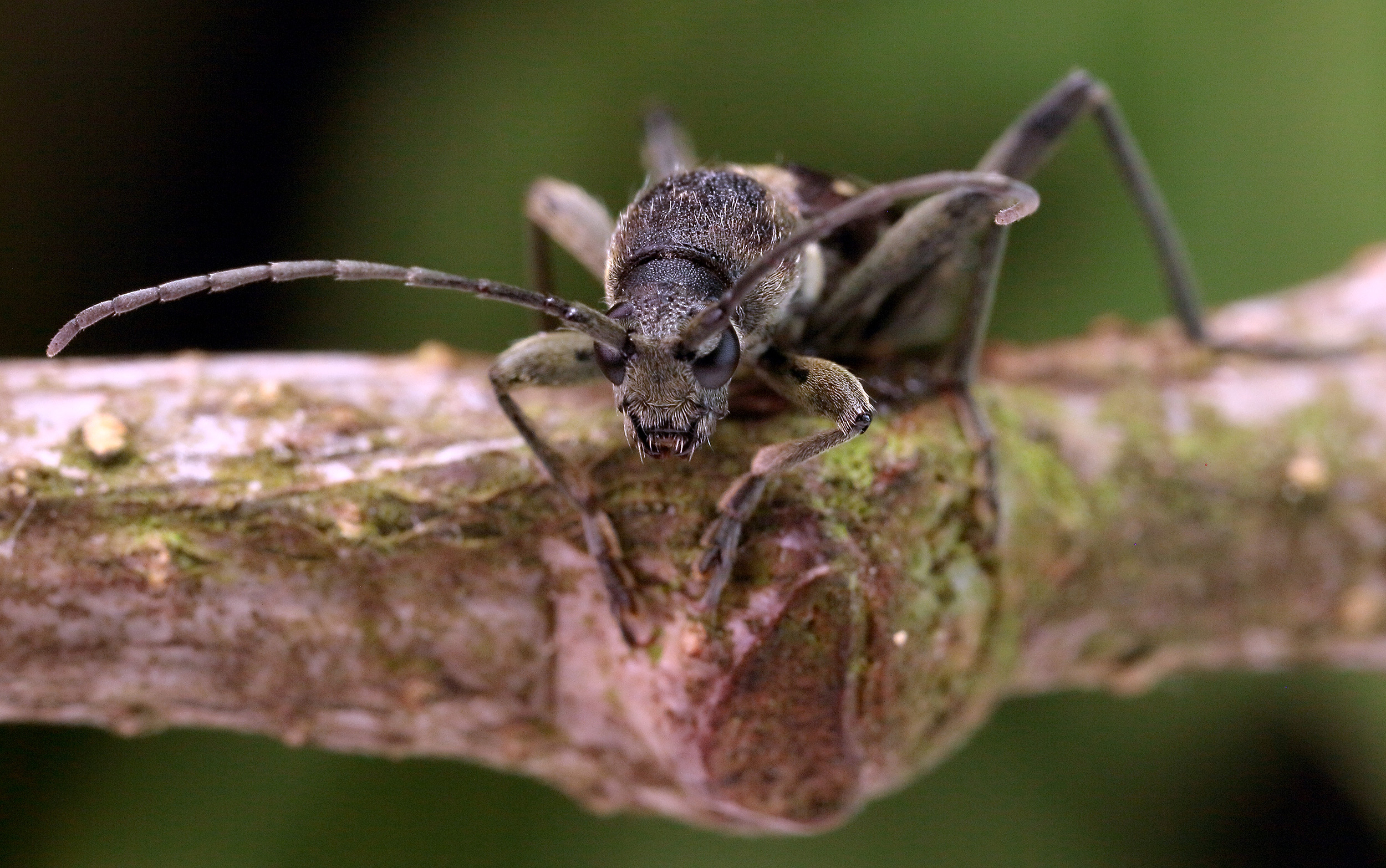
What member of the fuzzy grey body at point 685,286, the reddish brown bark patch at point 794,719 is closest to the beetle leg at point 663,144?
the fuzzy grey body at point 685,286

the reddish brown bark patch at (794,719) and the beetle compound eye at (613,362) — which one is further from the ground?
the beetle compound eye at (613,362)

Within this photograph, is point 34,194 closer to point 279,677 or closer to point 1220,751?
point 279,677

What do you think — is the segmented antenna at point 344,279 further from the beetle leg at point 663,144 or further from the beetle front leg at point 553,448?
the beetle leg at point 663,144

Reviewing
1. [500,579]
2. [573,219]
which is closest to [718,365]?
[500,579]

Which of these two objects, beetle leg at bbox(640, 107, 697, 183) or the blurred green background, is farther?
beetle leg at bbox(640, 107, 697, 183)

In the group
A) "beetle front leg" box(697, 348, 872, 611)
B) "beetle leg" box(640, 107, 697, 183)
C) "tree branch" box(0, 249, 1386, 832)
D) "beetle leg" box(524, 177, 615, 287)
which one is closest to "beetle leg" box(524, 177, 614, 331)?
"beetle leg" box(524, 177, 615, 287)

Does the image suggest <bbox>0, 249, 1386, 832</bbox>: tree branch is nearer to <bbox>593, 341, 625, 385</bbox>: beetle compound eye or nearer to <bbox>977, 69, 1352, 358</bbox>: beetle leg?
<bbox>593, 341, 625, 385</bbox>: beetle compound eye

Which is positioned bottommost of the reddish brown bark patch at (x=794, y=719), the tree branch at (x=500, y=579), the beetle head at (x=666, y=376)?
the reddish brown bark patch at (x=794, y=719)
